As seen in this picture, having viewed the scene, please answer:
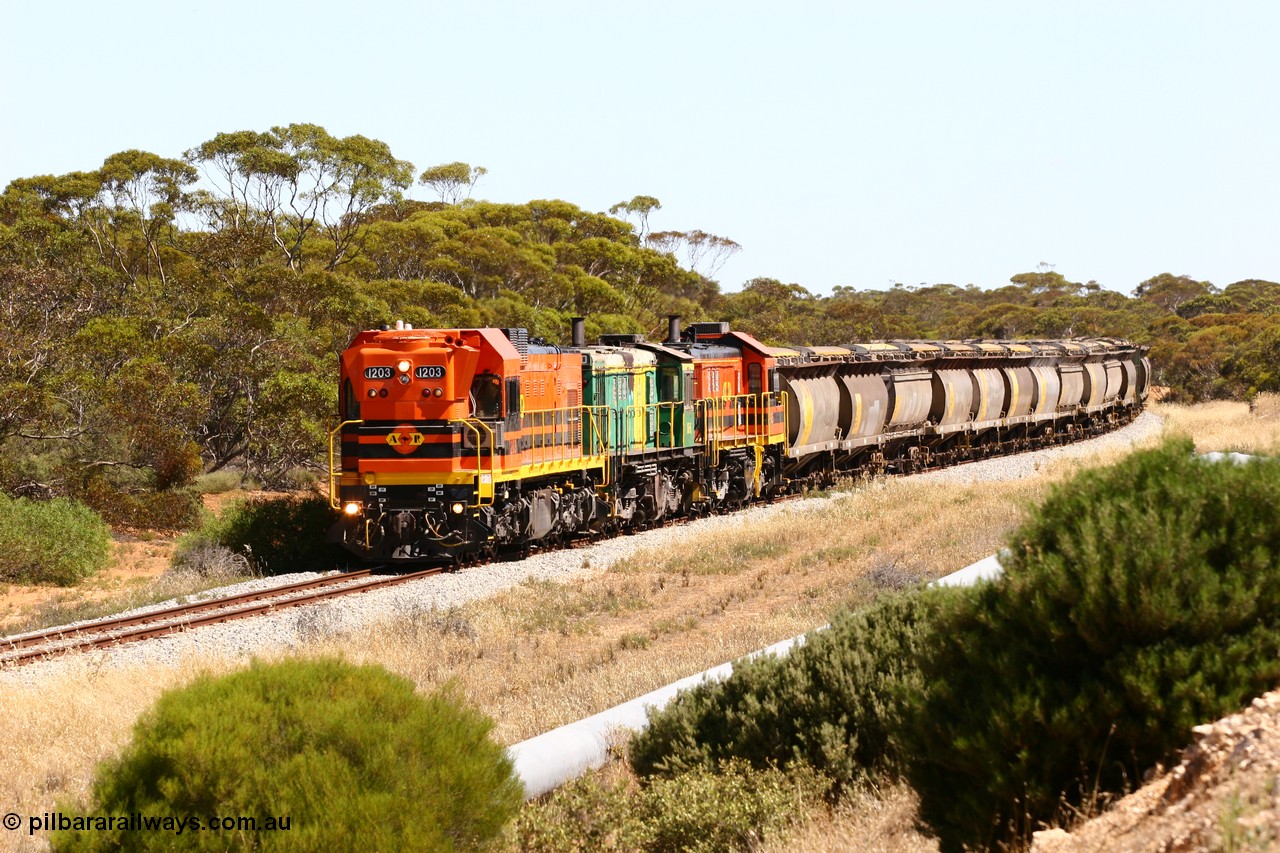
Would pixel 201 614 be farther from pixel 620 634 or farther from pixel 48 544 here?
pixel 48 544

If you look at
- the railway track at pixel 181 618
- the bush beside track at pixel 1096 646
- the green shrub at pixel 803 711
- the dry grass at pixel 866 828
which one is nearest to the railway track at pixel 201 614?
the railway track at pixel 181 618

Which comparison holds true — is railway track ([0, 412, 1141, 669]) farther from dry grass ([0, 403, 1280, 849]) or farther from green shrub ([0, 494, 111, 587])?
green shrub ([0, 494, 111, 587])

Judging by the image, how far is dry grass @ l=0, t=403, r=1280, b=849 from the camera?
399 inches

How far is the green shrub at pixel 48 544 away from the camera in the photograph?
24766 millimetres

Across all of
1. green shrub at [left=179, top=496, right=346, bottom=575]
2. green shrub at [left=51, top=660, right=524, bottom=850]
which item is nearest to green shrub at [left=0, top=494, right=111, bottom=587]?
green shrub at [left=179, top=496, right=346, bottom=575]

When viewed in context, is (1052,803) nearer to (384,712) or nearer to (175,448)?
(384,712)

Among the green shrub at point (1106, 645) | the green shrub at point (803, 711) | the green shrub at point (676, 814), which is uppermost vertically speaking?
the green shrub at point (1106, 645)

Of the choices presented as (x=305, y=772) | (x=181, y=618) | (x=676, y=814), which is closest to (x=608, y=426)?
(x=181, y=618)

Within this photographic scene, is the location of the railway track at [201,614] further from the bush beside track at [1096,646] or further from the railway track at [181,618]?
the bush beside track at [1096,646]

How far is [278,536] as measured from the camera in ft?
80.1

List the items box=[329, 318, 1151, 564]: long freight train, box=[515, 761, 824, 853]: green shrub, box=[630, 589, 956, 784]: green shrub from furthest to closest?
box=[329, 318, 1151, 564]: long freight train < box=[630, 589, 956, 784]: green shrub < box=[515, 761, 824, 853]: green shrub

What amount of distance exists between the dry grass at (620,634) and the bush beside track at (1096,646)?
28.1 inches

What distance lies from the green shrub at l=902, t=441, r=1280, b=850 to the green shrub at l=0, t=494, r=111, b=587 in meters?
22.1

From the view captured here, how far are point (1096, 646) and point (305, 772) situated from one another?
3953mm
